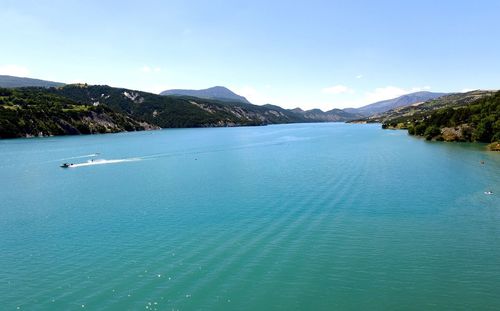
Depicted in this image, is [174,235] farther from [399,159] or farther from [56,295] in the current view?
[399,159]

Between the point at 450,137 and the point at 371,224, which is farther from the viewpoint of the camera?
the point at 450,137

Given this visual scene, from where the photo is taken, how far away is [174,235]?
44.2m

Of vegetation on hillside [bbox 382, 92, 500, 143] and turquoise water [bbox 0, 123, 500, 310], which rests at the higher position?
vegetation on hillside [bbox 382, 92, 500, 143]

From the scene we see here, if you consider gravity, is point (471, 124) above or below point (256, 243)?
above

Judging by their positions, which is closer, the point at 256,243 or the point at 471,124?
the point at 256,243

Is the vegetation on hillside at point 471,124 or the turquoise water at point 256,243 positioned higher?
the vegetation on hillside at point 471,124

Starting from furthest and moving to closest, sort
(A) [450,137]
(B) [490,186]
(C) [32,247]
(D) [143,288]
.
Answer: (A) [450,137] < (B) [490,186] < (C) [32,247] < (D) [143,288]

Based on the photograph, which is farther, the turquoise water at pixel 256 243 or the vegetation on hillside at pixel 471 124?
the vegetation on hillside at pixel 471 124

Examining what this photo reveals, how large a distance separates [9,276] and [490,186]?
74.0 m

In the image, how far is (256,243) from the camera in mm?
40938

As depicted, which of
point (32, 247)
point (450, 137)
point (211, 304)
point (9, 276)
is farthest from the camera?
point (450, 137)

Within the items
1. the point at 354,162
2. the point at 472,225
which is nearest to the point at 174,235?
the point at 472,225

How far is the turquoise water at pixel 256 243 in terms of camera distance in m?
29.8

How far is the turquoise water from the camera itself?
97.6 ft
